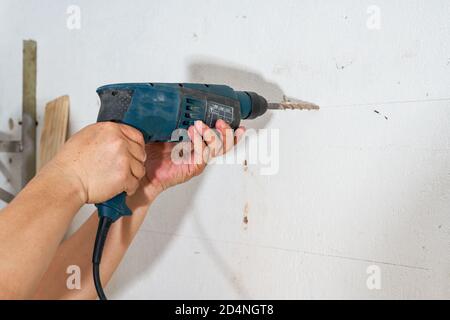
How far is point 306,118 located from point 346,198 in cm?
16

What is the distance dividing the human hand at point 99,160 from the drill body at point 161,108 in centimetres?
2

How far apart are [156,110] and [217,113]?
100 mm

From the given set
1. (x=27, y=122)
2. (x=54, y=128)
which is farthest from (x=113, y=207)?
(x=27, y=122)

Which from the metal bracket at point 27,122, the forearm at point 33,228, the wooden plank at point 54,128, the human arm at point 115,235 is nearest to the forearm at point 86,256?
the human arm at point 115,235

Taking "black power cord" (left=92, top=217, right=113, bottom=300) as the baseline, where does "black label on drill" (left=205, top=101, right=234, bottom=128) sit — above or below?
above

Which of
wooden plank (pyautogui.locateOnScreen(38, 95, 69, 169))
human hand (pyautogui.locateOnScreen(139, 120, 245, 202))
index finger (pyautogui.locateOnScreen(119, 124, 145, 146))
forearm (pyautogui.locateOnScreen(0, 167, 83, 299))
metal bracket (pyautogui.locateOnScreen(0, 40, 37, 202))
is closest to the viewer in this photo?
forearm (pyautogui.locateOnScreen(0, 167, 83, 299))

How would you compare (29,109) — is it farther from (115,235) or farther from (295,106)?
(295,106)

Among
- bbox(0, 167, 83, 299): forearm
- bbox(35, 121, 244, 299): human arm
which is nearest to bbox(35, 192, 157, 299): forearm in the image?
bbox(35, 121, 244, 299): human arm

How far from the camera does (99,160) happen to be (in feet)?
2.09

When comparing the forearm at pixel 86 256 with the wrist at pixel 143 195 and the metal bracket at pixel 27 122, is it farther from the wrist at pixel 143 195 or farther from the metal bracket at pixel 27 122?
the metal bracket at pixel 27 122

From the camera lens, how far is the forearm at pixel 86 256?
0.83 meters

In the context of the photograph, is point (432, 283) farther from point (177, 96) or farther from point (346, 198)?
point (177, 96)

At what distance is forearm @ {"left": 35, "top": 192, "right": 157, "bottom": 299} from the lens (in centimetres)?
83

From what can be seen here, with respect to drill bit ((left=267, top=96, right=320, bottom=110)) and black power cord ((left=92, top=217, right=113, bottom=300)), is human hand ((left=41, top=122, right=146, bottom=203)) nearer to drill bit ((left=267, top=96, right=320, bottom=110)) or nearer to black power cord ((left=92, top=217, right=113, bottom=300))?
black power cord ((left=92, top=217, right=113, bottom=300))
